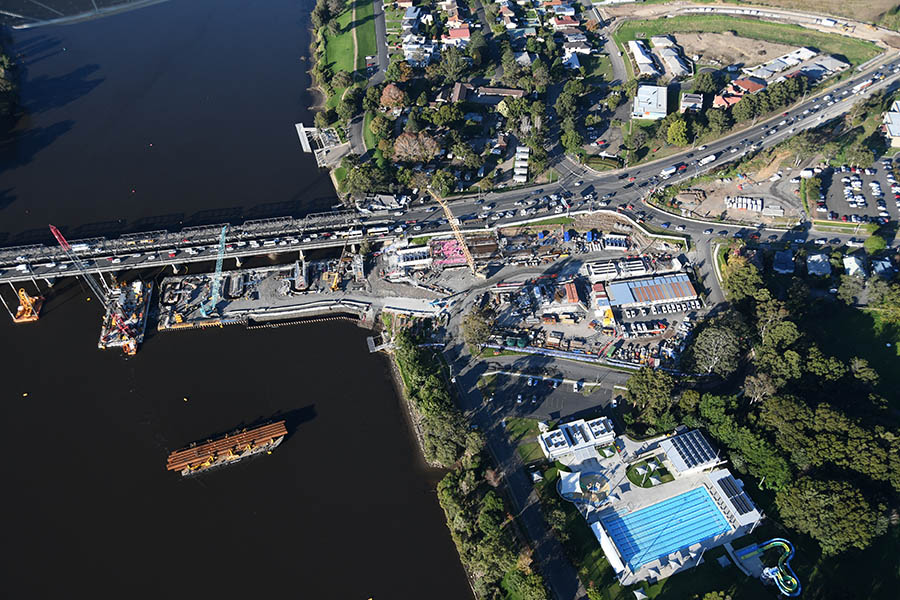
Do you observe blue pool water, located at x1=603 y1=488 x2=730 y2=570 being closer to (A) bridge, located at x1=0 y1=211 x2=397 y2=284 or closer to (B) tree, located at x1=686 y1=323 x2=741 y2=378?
(B) tree, located at x1=686 y1=323 x2=741 y2=378

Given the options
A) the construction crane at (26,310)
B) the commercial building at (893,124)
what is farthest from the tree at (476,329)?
the commercial building at (893,124)

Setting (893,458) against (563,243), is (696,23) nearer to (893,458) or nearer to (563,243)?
(563,243)

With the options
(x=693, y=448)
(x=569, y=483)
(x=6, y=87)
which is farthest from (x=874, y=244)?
(x=6, y=87)

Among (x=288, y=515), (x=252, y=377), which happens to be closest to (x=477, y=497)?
(x=288, y=515)

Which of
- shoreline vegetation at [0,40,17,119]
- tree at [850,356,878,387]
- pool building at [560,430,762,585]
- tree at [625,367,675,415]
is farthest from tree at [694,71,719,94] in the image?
shoreline vegetation at [0,40,17,119]

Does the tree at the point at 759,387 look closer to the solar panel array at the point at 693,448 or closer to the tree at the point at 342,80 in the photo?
the solar panel array at the point at 693,448

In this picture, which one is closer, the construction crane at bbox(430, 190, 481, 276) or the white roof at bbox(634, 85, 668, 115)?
the construction crane at bbox(430, 190, 481, 276)

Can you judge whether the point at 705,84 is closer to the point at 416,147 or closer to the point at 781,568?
the point at 416,147
